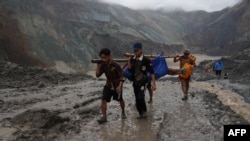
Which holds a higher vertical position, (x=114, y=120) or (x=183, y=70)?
(x=183, y=70)

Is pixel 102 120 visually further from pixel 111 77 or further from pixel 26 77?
pixel 26 77

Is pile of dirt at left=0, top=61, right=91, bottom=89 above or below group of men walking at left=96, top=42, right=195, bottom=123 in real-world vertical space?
below

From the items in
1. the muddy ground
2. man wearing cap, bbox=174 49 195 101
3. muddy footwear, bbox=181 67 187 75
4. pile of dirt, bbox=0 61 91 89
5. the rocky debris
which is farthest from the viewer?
pile of dirt, bbox=0 61 91 89

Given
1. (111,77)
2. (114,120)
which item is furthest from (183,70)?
(111,77)

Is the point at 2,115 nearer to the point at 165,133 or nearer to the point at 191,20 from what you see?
the point at 165,133

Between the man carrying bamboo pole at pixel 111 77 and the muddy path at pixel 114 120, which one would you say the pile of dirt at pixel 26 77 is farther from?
the man carrying bamboo pole at pixel 111 77

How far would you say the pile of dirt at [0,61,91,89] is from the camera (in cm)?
1773

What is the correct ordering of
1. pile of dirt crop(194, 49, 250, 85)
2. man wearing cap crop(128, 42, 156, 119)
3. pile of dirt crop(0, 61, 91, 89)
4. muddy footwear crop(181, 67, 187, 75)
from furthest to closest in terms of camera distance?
pile of dirt crop(194, 49, 250, 85)
pile of dirt crop(0, 61, 91, 89)
muddy footwear crop(181, 67, 187, 75)
man wearing cap crop(128, 42, 156, 119)

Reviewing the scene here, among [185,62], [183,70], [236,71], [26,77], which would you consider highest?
[185,62]

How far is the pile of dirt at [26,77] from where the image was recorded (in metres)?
17.7

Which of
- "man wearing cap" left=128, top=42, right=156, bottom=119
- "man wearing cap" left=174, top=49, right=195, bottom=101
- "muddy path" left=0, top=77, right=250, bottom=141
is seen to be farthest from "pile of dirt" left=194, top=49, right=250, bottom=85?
"man wearing cap" left=128, top=42, right=156, bottom=119

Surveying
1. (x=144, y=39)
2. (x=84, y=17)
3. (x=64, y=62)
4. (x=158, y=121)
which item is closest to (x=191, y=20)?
(x=144, y=39)

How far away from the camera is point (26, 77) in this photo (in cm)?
1975

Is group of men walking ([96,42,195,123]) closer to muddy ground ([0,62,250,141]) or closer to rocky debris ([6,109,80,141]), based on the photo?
muddy ground ([0,62,250,141])
